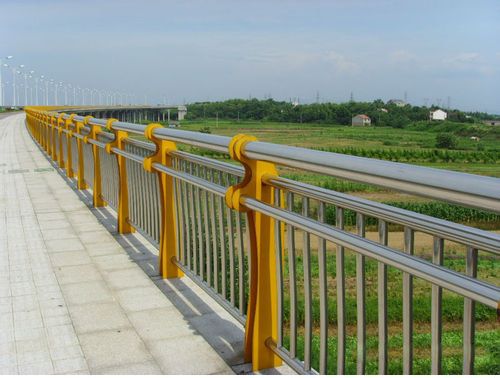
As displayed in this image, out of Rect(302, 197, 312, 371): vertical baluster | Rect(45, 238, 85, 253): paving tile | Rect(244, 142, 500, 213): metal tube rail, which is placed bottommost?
Rect(45, 238, 85, 253): paving tile

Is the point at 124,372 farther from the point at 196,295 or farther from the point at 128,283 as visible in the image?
the point at 128,283

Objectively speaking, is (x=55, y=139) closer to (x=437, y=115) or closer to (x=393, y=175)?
(x=393, y=175)

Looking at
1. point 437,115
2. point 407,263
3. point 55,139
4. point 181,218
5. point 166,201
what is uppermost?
point 437,115

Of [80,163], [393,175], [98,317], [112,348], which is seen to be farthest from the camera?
[80,163]

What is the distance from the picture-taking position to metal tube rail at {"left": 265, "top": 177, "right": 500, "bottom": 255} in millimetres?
1699

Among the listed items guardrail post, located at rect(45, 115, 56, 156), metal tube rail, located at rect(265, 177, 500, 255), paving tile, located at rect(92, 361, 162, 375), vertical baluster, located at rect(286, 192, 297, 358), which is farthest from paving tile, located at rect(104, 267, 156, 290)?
guardrail post, located at rect(45, 115, 56, 156)

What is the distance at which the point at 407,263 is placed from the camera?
1.99 metres

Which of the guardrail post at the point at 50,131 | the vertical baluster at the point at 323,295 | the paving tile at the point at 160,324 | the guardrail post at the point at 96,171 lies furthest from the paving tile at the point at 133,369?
the guardrail post at the point at 50,131

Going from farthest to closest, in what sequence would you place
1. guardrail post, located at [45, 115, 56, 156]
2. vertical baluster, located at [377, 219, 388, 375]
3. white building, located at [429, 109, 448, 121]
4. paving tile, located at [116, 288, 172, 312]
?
white building, located at [429, 109, 448, 121], guardrail post, located at [45, 115, 56, 156], paving tile, located at [116, 288, 172, 312], vertical baluster, located at [377, 219, 388, 375]

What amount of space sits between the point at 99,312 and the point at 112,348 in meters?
0.69

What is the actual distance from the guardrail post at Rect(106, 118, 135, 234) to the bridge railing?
0.18m

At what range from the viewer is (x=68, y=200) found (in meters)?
8.94

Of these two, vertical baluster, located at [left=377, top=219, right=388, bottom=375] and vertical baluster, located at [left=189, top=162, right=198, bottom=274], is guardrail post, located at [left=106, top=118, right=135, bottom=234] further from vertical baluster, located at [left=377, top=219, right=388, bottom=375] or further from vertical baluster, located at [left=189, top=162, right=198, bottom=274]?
vertical baluster, located at [left=377, top=219, right=388, bottom=375]

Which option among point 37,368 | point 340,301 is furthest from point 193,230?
point 340,301
